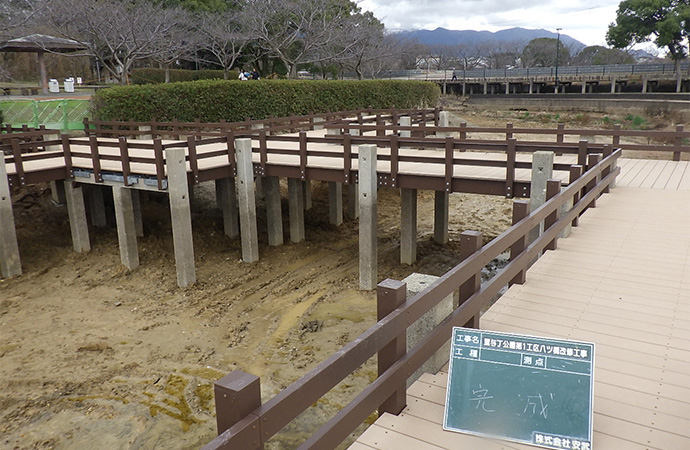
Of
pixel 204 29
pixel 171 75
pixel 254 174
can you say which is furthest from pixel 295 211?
pixel 171 75

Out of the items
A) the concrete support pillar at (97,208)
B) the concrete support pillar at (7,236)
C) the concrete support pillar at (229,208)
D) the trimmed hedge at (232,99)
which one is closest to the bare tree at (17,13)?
the trimmed hedge at (232,99)

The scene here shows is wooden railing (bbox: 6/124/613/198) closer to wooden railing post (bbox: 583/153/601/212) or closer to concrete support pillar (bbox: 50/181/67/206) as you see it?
wooden railing post (bbox: 583/153/601/212)

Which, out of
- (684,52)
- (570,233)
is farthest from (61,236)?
(684,52)

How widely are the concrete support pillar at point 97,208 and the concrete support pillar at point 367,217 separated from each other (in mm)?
7805

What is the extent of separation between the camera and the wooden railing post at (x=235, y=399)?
2.49m

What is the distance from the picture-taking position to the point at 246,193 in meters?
14.0

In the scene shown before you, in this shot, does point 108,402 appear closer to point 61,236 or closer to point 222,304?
point 222,304

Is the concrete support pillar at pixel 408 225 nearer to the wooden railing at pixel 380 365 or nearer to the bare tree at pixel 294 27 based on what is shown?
the wooden railing at pixel 380 365

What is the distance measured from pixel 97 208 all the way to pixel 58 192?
1.14 m

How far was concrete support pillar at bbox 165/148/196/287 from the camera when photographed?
12.4 metres

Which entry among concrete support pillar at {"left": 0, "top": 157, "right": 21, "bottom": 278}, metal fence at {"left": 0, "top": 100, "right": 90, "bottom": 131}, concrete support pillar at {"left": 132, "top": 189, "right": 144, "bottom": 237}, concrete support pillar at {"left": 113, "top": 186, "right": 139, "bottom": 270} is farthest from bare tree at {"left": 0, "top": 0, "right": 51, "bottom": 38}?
concrete support pillar at {"left": 113, "top": 186, "right": 139, "bottom": 270}

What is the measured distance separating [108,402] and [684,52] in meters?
63.0

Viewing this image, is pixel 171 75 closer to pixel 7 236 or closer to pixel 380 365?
pixel 7 236

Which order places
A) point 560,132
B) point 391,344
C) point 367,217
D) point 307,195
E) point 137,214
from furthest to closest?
point 307,195
point 137,214
point 560,132
point 367,217
point 391,344
